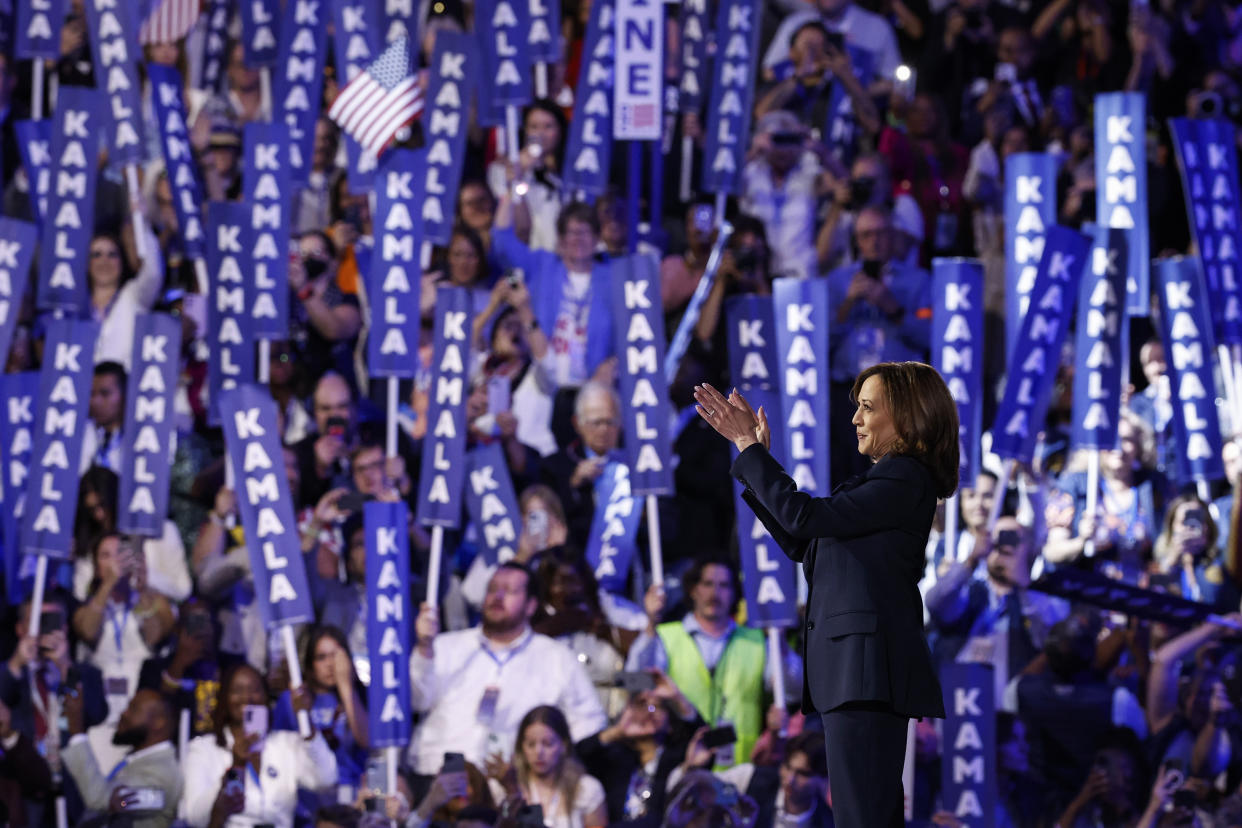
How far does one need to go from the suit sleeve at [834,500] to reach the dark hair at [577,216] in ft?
14.9

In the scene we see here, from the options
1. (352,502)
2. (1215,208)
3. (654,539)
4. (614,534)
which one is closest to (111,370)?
(352,502)

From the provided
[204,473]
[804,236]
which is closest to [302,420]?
[204,473]

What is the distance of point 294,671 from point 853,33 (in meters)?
3.93

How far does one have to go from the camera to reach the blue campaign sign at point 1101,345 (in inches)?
265

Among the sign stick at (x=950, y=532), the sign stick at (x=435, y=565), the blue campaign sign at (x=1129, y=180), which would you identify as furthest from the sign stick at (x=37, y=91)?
the blue campaign sign at (x=1129, y=180)

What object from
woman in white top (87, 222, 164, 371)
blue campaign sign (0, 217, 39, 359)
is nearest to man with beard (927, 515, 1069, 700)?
woman in white top (87, 222, 164, 371)

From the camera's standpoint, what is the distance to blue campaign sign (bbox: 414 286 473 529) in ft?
22.1

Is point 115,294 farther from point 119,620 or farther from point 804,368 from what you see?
Answer: point 804,368

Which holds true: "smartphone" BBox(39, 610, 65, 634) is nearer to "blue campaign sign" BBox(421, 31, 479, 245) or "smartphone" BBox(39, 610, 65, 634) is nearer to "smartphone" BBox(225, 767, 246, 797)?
"smartphone" BBox(225, 767, 246, 797)

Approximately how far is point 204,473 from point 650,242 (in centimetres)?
219

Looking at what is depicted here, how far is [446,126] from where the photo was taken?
7.36m

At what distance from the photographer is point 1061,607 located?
6.59m

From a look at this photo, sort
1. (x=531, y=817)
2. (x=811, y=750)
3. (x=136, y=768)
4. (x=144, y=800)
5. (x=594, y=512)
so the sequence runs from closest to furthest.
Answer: (x=811, y=750) < (x=531, y=817) < (x=144, y=800) < (x=136, y=768) < (x=594, y=512)

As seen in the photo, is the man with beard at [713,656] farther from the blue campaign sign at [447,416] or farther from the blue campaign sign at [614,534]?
the blue campaign sign at [447,416]
